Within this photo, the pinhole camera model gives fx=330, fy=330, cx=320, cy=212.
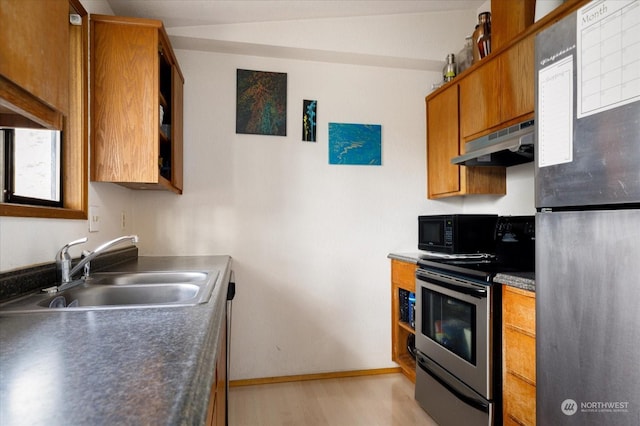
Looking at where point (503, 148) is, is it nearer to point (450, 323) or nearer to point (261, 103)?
point (450, 323)

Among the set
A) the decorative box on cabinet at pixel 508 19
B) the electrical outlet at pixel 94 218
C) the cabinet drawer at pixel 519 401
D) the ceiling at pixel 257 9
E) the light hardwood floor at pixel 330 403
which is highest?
the ceiling at pixel 257 9

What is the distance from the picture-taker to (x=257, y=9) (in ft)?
7.37

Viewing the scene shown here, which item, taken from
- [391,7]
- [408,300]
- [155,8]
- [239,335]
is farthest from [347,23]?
[239,335]

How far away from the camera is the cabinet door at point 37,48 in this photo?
0.91 m

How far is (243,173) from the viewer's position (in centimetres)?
253

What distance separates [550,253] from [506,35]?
1545 mm

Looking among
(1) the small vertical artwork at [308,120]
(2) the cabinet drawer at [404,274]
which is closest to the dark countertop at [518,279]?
(2) the cabinet drawer at [404,274]

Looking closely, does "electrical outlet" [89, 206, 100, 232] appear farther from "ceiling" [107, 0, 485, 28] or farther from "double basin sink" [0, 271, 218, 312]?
"ceiling" [107, 0, 485, 28]

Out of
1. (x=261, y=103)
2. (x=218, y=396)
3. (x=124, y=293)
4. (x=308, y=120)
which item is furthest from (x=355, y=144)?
(x=218, y=396)

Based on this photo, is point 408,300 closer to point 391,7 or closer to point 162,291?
point 162,291

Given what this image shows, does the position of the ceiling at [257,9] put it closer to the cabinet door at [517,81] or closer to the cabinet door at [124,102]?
the cabinet door at [124,102]

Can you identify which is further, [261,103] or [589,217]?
[261,103]

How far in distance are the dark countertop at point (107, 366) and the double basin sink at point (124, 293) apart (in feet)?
0.44

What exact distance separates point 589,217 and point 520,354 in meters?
0.76
